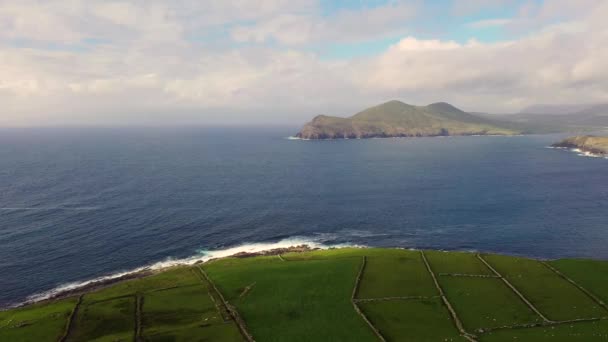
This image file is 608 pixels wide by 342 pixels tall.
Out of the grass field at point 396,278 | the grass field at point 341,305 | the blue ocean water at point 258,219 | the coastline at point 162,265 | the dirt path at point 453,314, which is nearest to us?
the dirt path at point 453,314

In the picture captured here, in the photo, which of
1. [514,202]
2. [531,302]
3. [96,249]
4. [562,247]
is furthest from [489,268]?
[96,249]

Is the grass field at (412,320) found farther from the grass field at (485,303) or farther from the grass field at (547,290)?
the grass field at (547,290)

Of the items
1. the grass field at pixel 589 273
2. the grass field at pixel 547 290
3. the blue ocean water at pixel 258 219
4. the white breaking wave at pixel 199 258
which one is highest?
the grass field at pixel 589 273

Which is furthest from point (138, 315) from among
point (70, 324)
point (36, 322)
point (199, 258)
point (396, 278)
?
point (396, 278)

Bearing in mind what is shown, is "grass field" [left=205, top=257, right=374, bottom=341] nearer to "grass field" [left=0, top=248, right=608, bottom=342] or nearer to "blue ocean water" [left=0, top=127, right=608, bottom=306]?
"grass field" [left=0, top=248, right=608, bottom=342]

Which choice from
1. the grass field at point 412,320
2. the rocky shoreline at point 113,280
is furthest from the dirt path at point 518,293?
the rocky shoreline at point 113,280

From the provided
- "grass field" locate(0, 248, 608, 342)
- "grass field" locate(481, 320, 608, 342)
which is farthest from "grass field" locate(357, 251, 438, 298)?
"grass field" locate(481, 320, 608, 342)

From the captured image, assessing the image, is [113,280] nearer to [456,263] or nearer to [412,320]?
[412,320]

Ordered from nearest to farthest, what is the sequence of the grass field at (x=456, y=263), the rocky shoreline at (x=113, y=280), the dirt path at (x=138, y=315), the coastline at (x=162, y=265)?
the dirt path at (x=138, y=315) < the rocky shoreline at (x=113, y=280) < the grass field at (x=456, y=263) < the coastline at (x=162, y=265)

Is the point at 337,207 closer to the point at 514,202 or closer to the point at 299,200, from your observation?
the point at 299,200
